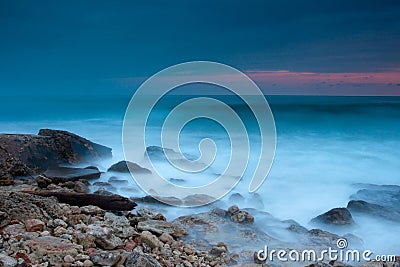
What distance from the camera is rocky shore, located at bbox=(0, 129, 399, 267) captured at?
2.84m

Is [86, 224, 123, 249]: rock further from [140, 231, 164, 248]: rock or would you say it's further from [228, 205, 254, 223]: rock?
[228, 205, 254, 223]: rock

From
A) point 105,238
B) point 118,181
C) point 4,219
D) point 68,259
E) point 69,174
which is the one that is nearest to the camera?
point 68,259

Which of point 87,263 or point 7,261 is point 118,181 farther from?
point 7,261

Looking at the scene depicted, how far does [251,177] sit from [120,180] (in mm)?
2846

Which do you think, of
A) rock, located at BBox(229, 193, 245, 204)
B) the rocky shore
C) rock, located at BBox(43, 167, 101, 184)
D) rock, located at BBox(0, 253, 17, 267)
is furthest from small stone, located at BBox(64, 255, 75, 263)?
rock, located at BBox(229, 193, 245, 204)

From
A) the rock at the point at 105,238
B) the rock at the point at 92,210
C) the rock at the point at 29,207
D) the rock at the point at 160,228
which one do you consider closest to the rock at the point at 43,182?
the rock at the point at 29,207

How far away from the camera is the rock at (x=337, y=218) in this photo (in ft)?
16.4

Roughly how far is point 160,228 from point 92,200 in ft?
3.28

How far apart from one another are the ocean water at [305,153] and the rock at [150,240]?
1431 mm

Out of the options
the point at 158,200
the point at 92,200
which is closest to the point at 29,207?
the point at 92,200

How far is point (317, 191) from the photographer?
703 cm

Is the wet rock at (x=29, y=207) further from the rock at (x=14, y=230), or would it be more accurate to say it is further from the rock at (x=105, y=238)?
the rock at (x=105, y=238)

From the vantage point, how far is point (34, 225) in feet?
10.5

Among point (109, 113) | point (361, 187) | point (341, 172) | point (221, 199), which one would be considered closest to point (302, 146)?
point (341, 172)
